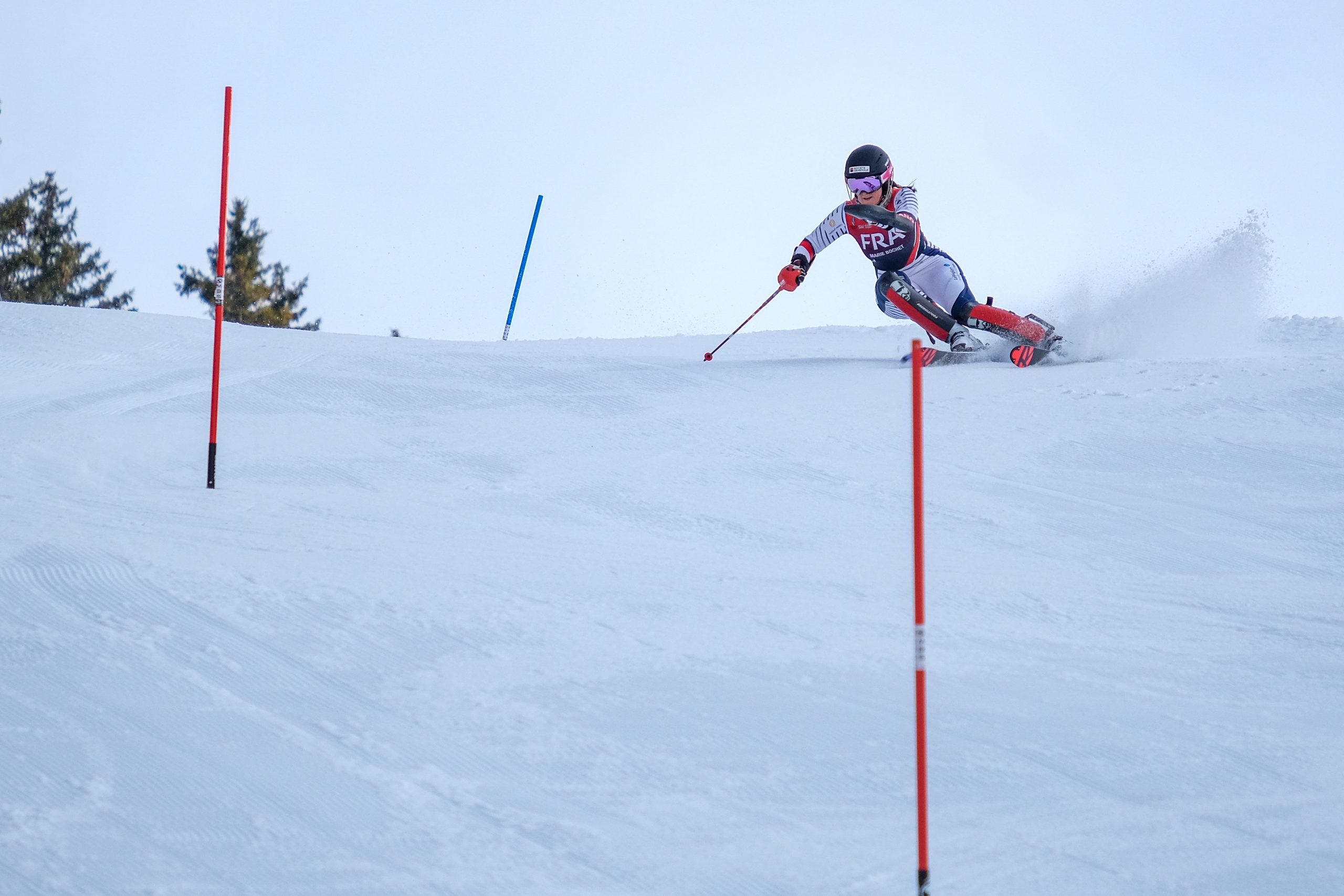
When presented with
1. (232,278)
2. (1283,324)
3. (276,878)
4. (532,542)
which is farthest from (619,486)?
(232,278)

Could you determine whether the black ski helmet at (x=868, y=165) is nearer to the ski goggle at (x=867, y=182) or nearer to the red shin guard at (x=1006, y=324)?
the ski goggle at (x=867, y=182)

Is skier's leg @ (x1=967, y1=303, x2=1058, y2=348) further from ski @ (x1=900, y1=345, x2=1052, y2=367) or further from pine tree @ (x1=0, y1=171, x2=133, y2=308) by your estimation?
pine tree @ (x1=0, y1=171, x2=133, y2=308)

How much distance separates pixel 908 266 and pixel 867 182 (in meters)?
0.72

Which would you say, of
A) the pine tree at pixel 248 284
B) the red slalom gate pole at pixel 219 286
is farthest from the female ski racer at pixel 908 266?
the pine tree at pixel 248 284

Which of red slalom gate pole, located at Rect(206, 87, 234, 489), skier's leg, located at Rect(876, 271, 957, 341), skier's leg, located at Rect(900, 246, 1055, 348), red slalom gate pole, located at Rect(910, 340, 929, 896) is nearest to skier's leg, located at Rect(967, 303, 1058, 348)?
skier's leg, located at Rect(900, 246, 1055, 348)

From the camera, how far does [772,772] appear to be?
2.79 metres

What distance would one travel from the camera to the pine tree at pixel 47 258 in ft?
109

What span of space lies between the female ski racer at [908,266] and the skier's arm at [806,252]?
11 mm

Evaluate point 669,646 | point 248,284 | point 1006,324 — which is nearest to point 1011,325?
point 1006,324

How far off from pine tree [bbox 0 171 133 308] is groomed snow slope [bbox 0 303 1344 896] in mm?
31552

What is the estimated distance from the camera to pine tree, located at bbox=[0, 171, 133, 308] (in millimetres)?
33156

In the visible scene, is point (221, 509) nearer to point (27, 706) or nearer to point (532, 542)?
point (532, 542)

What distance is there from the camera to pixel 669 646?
11.4 feet

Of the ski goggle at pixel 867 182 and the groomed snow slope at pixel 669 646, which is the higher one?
the ski goggle at pixel 867 182
